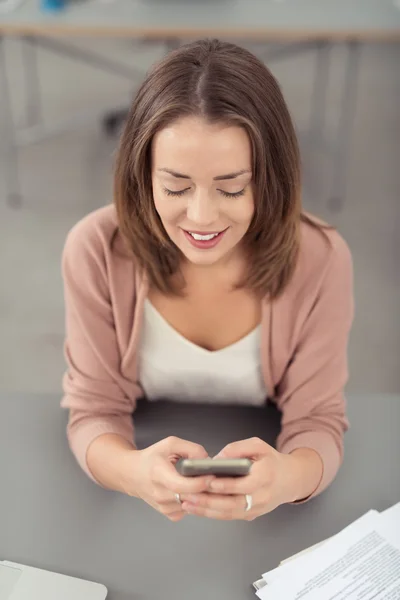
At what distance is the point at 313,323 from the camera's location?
3.77 feet

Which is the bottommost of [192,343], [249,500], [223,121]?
[249,500]

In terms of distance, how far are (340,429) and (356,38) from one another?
80.5 inches

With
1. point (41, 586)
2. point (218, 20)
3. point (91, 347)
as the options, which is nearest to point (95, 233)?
point (91, 347)

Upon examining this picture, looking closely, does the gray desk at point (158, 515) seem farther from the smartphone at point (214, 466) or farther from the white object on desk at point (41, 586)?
the smartphone at point (214, 466)

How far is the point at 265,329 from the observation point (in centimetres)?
115

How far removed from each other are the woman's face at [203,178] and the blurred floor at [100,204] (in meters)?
1.48

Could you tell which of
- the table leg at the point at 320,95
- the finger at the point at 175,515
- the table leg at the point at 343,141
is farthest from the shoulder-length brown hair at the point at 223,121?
the table leg at the point at 320,95

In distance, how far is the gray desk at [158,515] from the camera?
0.96m

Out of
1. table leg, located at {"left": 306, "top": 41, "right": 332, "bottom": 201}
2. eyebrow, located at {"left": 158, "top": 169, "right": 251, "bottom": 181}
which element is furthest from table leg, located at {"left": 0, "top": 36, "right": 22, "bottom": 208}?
eyebrow, located at {"left": 158, "top": 169, "right": 251, "bottom": 181}

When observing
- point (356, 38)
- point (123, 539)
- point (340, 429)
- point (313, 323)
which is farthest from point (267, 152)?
point (356, 38)

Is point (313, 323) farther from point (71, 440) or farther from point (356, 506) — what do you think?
point (71, 440)

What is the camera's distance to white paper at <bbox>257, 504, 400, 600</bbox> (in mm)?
908

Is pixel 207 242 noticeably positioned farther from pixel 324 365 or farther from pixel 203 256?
pixel 324 365

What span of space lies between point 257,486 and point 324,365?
0.30 meters
